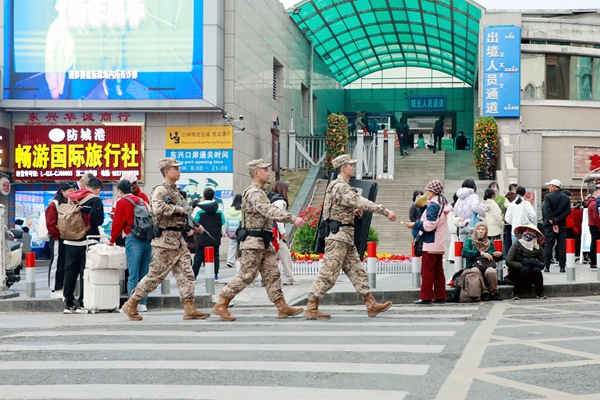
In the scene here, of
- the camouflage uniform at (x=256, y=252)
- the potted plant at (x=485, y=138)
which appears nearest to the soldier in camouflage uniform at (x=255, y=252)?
the camouflage uniform at (x=256, y=252)

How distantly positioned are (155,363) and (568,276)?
9.25 metres

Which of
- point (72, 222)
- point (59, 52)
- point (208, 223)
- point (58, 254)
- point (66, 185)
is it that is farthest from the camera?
point (59, 52)

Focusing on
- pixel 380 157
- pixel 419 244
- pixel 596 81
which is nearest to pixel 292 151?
pixel 380 157

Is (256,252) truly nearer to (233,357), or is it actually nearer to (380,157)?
(233,357)

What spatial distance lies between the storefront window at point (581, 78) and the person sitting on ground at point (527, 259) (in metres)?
19.9

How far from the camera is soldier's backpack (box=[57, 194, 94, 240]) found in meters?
11.5

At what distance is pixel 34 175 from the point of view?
2412 cm

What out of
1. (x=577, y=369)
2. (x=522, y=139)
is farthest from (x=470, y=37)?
(x=577, y=369)

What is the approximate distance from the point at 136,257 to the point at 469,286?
476 centimetres

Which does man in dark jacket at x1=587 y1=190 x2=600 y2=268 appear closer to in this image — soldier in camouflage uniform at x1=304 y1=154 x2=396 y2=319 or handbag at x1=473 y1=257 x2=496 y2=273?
handbag at x1=473 y1=257 x2=496 y2=273

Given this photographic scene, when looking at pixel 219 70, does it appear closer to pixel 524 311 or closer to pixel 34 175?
pixel 34 175

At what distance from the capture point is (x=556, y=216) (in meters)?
17.0

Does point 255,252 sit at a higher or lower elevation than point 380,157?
lower

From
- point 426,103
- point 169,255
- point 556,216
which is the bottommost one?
point 169,255
